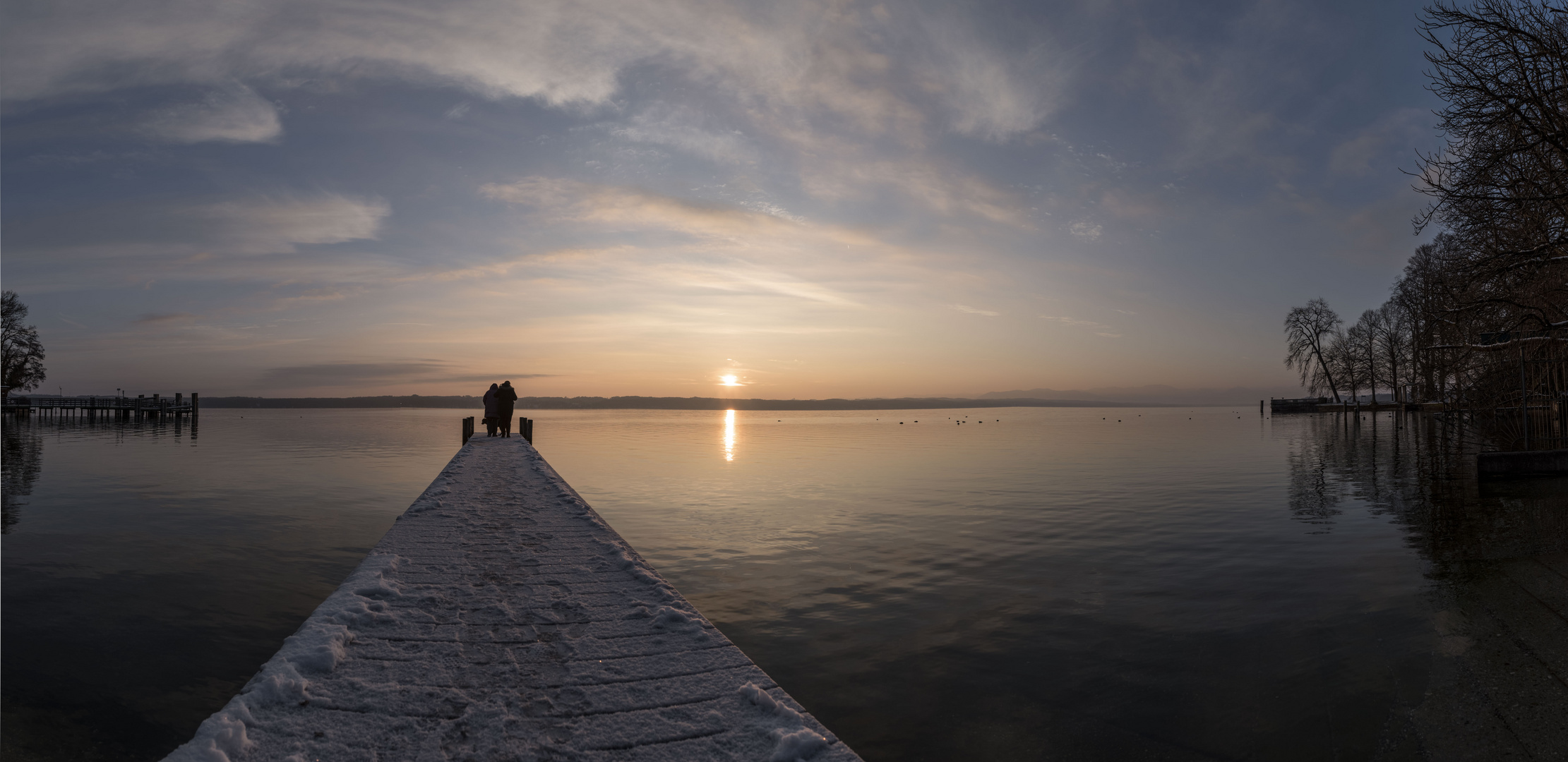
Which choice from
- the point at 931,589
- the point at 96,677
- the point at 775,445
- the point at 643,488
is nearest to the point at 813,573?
the point at 931,589

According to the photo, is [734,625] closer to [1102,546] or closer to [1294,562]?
[1102,546]

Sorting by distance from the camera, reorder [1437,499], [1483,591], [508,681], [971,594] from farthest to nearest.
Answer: [1437,499] → [971,594] → [1483,591] → [508,681]

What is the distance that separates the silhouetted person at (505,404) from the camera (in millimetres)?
27328

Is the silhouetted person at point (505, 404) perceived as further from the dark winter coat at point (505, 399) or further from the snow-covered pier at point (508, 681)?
the snow-covered pier at point (508, 681)

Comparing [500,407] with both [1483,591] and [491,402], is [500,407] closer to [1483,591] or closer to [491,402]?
[491,402]

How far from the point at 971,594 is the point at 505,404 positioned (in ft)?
72.3

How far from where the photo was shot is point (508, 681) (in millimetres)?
4246

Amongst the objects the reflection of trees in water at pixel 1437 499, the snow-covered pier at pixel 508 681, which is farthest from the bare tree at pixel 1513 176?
the snow-covered pier at pixel 508 681

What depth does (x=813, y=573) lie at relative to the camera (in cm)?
1133

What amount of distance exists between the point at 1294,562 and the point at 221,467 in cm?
3159

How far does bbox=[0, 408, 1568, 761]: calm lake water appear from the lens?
6031 mm

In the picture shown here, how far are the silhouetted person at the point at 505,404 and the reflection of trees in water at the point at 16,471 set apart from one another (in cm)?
1252

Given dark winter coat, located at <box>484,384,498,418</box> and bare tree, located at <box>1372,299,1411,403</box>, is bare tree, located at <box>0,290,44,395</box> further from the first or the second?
bare tree, located at <box>1372,299,1411,403</box>

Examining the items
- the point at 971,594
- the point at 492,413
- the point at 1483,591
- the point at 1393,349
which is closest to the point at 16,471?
the point at 492,413
